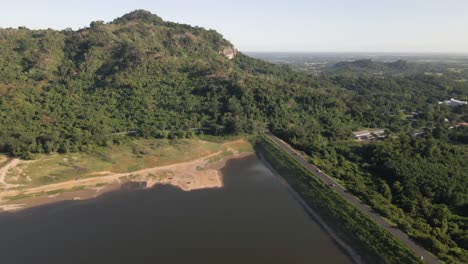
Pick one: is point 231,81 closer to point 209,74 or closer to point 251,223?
point 209,74

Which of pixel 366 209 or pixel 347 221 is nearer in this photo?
pixel 347 221

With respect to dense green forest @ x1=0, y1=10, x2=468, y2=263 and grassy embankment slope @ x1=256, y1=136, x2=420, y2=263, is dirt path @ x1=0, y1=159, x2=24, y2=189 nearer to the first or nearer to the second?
dense green forest @ x1=0, y1=10, x2=468, y2=263

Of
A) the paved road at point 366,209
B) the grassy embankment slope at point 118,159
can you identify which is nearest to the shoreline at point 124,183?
the grassy embankment slope at point 118,159

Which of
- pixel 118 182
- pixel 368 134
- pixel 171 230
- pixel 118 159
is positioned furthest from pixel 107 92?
pixel 368 134

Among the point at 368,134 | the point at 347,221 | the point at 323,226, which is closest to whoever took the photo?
the point at 347,221

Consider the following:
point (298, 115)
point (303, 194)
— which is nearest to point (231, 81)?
point (298, 115)

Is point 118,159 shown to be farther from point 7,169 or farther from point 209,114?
point 209,114

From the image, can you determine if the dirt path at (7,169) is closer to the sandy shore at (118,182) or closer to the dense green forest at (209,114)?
Answer: the sandy shore at (118,182)
